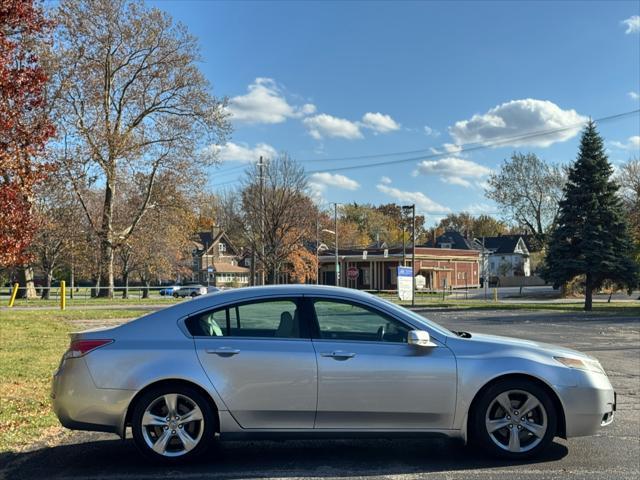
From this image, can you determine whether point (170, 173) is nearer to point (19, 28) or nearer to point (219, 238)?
point (19, 28)

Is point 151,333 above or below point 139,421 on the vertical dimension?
above

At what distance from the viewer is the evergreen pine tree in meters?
31.1

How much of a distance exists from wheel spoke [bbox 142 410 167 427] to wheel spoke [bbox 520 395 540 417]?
314 cm

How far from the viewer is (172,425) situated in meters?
5.13

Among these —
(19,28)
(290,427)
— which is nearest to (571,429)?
(290,427)

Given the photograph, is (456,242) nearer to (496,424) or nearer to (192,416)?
(496,424)

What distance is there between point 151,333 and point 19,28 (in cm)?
612

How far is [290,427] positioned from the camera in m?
5.14

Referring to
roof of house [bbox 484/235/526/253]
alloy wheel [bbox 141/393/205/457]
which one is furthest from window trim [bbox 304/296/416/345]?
roof of house [bbox 484/235/526/253]

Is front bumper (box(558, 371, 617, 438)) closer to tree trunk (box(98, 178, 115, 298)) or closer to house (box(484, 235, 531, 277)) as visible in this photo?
tree trunk (box(98, 178, 115, 298))

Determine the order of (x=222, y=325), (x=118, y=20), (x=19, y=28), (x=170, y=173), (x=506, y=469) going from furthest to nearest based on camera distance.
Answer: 1. (x=170, y=173)
2. (x=118, y=20)
3. (x=19, y=28)
4. (x=222, y=325)
5. (x=506, y=469)

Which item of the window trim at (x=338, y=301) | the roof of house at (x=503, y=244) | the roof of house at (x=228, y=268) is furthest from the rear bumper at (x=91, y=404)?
the roof of house at (x=503, y=244)

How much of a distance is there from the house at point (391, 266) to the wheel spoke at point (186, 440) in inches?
2301

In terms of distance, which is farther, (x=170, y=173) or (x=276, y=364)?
(x=170, y=173)
